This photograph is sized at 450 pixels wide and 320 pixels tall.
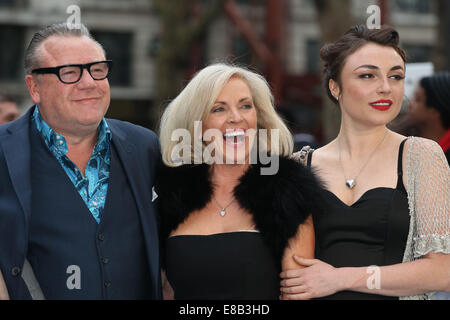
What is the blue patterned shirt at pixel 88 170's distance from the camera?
3107mm

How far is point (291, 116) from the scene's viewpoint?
20.8 feet

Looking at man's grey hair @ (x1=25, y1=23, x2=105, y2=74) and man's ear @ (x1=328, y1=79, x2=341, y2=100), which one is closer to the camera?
man's grey hair @ (x1=25, y1=23, x2=105, y2=74)

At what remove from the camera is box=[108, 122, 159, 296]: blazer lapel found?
3.07 m

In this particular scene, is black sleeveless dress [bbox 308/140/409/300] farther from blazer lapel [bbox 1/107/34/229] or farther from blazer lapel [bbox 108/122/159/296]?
blazer lapel [bbox 1/107/34/229]

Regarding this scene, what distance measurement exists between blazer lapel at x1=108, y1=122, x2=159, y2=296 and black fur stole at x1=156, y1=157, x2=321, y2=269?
0.14 meters

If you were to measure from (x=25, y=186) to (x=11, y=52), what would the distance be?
18.4 meters

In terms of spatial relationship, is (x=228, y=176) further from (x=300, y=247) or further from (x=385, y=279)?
(x=385, y=279)

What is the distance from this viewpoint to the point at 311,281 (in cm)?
297

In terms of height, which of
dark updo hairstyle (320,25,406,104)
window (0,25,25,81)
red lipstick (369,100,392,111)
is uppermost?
window (0,25,25,81)

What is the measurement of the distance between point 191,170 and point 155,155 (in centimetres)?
24

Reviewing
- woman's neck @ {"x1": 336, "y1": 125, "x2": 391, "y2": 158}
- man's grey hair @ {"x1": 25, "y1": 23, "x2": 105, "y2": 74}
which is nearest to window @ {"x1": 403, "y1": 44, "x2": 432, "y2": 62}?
woman's neck @ {"x1": 336, "y1": 125, "x2": 391, "y2": 158}

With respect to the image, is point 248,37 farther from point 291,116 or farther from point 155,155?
point 155,155

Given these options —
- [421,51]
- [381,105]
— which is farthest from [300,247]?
[421,51]
